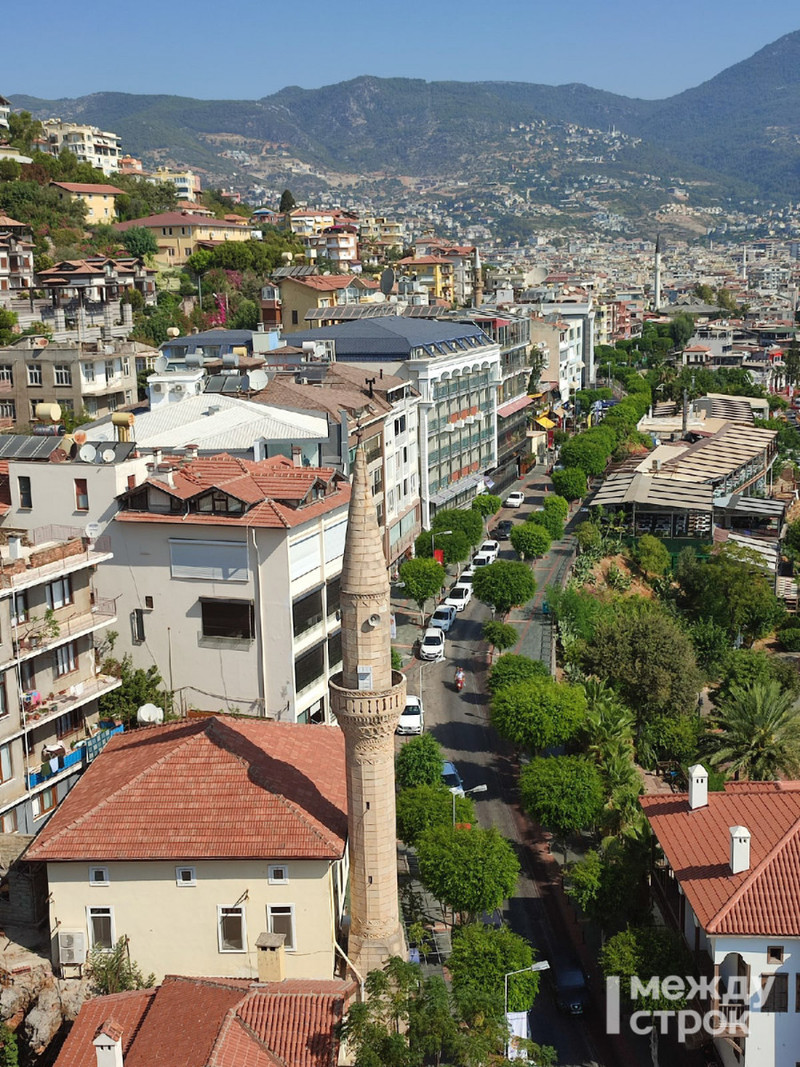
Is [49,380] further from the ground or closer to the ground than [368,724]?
further from the ground

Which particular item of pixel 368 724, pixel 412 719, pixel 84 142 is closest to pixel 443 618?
pixel 412 719

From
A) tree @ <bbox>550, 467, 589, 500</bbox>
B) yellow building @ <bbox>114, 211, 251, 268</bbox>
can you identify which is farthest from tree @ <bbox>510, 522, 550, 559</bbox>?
yellow building @ <bbox>114, 211, 251, 268</bbox>

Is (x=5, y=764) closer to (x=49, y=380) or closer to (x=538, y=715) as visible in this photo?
(x=538, y=715)

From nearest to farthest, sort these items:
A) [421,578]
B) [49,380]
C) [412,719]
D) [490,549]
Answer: [412,719] < [421,578] < [490,549] < [49,380]

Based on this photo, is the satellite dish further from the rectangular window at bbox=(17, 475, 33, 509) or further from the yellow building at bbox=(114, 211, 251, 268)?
the rectangular window at bbox=(17, 475, 33, 509)

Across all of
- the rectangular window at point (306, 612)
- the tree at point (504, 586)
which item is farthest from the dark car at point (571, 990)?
the tree at point (504, 586)

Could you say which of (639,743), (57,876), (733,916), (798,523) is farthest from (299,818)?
(798,523)
